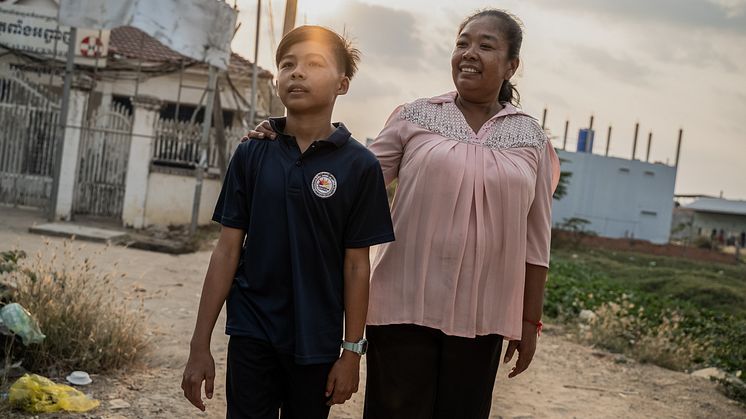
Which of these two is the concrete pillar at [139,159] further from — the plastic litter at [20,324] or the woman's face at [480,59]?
the woman's face at [480,59]

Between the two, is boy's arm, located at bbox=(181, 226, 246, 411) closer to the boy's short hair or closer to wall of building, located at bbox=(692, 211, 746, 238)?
the boy's short hair

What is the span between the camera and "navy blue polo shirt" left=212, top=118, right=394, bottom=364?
2.13 m

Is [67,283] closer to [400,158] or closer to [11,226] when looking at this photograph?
[400,158]

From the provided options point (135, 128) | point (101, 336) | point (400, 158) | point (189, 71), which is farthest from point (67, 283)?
point (189, 71)

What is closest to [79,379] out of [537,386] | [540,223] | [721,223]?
[540,223]

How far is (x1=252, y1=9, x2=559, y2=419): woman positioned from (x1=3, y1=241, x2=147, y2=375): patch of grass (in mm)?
2373

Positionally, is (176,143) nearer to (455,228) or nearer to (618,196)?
(455,228)

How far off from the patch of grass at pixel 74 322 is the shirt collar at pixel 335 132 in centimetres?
246

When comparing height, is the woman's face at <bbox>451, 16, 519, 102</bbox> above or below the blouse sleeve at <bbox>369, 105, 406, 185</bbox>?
above

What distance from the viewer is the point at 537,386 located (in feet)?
18.3

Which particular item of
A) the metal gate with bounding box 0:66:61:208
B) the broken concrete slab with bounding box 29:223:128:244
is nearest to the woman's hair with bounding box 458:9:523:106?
the broken concrete slab with bounding box 29:223:128:244

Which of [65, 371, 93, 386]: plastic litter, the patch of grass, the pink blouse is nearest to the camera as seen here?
the pink blouse

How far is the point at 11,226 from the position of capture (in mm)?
11133

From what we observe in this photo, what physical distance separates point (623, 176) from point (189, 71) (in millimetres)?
29222
